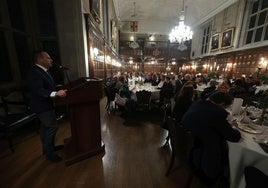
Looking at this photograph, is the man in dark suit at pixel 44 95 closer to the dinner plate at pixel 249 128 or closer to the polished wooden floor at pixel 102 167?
the polished wooden floor at pixel 102 167

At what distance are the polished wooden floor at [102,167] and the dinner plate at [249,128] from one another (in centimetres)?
105

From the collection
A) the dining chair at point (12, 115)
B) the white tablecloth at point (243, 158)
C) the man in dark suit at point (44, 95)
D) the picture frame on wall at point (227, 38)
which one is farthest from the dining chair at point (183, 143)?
the picture frame on wall at point (227, 38)

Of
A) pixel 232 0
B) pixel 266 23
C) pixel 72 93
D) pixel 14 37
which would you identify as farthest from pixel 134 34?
pixel 72 93

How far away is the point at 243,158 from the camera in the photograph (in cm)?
127

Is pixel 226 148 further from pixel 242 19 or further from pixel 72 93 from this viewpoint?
pixel 242 19

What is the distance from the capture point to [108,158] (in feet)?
7.37

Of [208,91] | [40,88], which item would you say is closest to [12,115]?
[40,88]

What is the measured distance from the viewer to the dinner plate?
159cm

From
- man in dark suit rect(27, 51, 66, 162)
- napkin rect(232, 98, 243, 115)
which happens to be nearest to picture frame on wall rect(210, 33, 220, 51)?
napkin rect(232, 98, 243, 115)

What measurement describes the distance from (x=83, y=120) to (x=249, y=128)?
234 cm

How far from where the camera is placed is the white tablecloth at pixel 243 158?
119 cm

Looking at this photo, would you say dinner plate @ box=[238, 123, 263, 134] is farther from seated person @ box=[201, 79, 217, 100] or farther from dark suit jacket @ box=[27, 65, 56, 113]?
dark suit jacket @ box=[27, 65, 56, 113]

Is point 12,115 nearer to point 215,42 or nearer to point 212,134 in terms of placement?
point 212,134

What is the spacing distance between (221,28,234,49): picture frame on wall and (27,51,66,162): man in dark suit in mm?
11955
